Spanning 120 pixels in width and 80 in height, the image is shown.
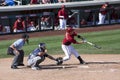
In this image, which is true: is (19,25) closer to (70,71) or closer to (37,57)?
(37,57)

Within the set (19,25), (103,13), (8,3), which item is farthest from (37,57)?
(103,13)

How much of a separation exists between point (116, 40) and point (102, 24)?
6.98m

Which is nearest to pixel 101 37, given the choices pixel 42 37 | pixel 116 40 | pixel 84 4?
pixel 116 40

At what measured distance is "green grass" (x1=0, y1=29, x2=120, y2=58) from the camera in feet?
63.8

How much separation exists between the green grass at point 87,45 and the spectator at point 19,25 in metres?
1.95

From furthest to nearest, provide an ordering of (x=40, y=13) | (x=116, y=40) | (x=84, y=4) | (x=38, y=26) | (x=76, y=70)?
1. (x=84, y=4)
2. (x=40, y=13)
3. (x=38, y=26)
4. (x=116, y=40)
5. (x=76, y=70)

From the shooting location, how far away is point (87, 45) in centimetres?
2134

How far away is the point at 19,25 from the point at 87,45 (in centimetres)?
575

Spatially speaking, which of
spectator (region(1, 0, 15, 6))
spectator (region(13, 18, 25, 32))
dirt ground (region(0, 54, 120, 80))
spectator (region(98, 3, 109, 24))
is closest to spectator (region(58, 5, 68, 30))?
spectator (region(13, 18, 25, 32))

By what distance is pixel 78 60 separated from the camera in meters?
16.9

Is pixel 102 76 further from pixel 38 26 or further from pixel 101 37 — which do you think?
pixel 38 26

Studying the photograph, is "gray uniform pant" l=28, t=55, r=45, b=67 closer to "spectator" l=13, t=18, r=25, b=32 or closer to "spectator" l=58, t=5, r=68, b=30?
"spectator" l=13, t=18, r=25, b=32

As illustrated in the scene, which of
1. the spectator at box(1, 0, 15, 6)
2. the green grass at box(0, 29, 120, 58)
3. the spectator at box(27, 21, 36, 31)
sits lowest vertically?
the green grass at box(0, 29, 120, 58)

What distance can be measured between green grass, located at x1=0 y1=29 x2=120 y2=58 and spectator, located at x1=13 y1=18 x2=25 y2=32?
6.39 feet
